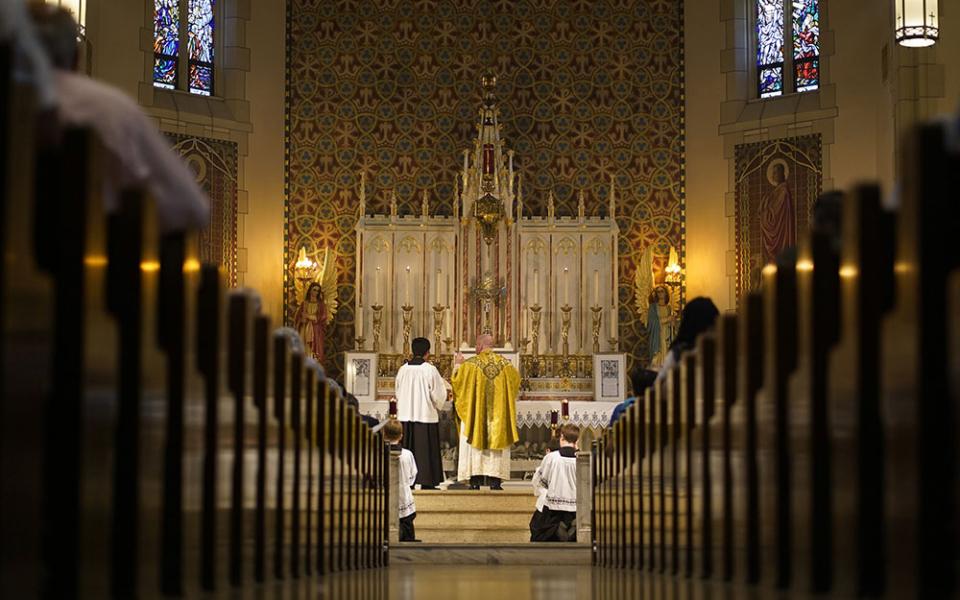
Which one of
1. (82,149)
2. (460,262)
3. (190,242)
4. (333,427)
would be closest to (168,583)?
(190,242)

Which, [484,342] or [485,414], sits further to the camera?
[485,414]

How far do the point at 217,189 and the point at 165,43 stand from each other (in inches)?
76.2

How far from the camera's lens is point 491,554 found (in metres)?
10.6

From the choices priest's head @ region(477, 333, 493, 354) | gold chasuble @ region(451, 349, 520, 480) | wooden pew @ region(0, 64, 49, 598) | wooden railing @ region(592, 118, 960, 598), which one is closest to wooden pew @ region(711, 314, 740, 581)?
wooden railing @ region(592, 118, 960, 598)

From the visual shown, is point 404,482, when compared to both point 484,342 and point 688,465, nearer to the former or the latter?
point 484,342

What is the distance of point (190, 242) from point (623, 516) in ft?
16.3

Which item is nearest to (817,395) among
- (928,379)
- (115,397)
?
(928,379)

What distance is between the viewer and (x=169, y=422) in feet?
11.5

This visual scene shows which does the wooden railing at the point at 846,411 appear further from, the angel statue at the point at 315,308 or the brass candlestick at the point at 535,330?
the angel statue at the point at 315,308

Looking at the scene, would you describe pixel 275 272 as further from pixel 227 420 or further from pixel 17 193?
pixel 17 193

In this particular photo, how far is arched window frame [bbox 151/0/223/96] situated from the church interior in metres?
0.05

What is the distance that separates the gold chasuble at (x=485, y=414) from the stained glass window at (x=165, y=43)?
5.74m

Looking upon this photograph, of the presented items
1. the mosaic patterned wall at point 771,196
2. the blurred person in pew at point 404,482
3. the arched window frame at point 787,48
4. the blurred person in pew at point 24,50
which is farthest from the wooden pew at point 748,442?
the arched window frame at point 787,48

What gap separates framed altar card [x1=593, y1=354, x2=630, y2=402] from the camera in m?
16.9
